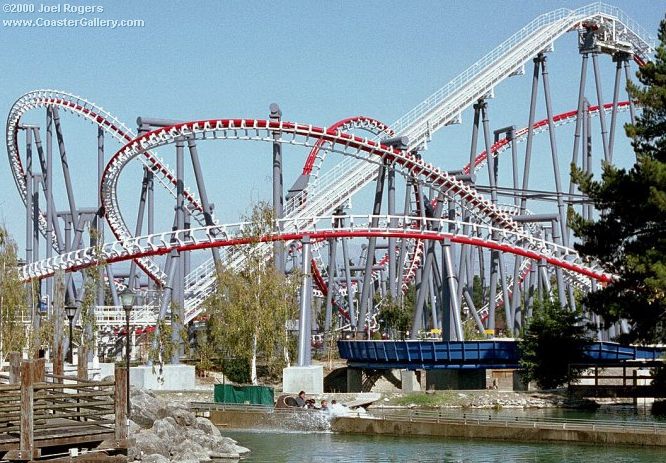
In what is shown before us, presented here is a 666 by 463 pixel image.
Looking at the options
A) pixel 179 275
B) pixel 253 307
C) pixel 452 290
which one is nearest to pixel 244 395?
pixel 253 307

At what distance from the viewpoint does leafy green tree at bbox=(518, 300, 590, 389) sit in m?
38.7

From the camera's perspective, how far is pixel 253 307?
38750 millimetres

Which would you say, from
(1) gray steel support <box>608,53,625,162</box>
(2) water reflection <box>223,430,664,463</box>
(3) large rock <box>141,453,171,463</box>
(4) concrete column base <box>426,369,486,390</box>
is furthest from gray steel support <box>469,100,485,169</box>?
(3) large rock <box>141,453,171,463</box>

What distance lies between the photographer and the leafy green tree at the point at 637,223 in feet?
97.7

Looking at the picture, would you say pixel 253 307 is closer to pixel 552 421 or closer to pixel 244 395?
pixel 244 395

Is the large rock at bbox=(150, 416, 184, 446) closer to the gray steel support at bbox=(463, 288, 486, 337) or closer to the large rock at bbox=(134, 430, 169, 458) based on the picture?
the large rock at bbox=(134, 430, 169, 458)

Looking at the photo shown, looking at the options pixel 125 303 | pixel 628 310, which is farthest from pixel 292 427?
pixel 628 310

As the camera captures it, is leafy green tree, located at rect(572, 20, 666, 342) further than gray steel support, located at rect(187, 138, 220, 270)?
No

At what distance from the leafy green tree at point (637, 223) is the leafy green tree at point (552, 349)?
6.73 metres

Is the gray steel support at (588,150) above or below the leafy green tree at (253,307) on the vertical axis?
above

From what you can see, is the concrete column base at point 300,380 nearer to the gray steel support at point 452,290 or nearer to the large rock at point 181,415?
the gray steel support at point 452,290

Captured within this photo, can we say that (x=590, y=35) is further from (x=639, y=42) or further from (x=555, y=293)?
(x=555, y=293)

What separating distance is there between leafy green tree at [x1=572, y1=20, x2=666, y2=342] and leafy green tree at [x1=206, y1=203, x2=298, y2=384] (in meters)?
11.3

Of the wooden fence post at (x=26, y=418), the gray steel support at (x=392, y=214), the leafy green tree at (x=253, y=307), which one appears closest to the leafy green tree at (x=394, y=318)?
the gray steel support at (x=392, y=214)
